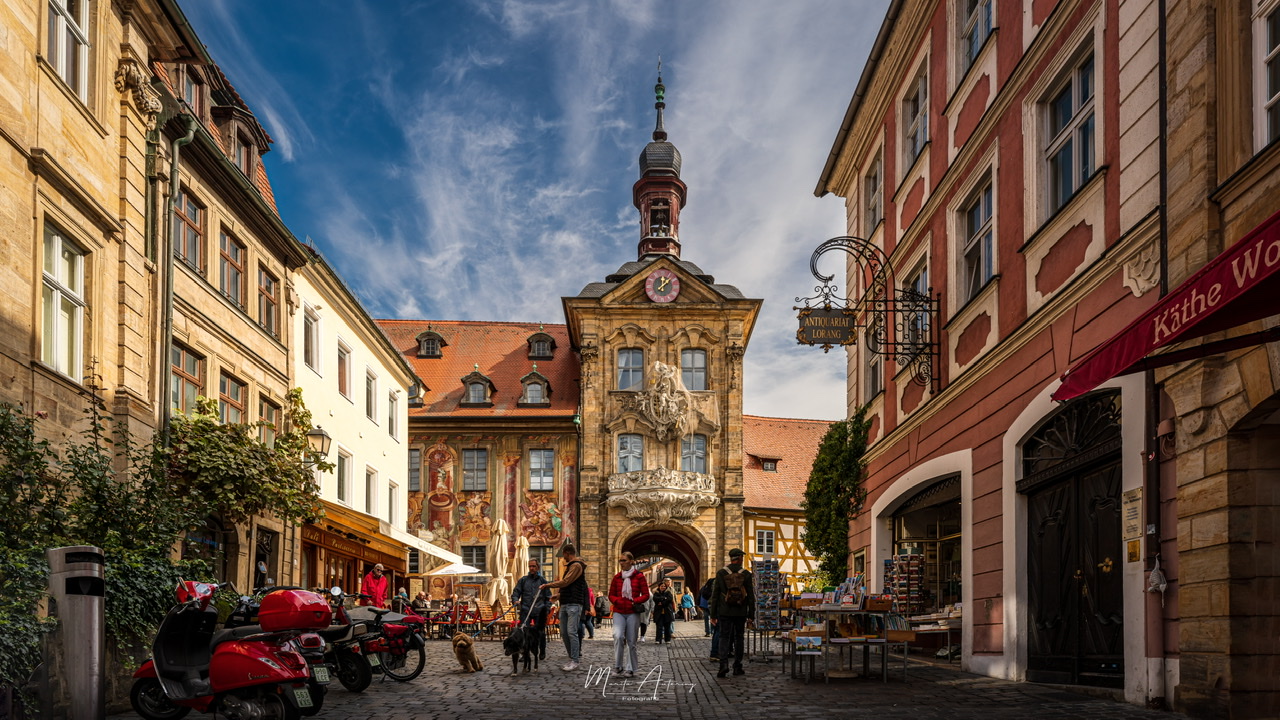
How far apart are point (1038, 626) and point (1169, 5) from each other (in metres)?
6.00

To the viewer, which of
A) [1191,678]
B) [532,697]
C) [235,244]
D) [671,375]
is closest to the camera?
[1191,678]

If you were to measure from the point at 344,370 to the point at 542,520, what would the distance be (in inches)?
632

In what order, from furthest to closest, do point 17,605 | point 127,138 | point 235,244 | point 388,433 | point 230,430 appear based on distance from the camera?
point 388,433 < point 235,244 < point 230,430 < point 127,138 < point 17,605

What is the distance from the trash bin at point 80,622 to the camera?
8430 millimetres

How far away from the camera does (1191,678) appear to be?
28.3ft

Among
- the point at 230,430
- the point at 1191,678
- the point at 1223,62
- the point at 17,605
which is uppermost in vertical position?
the point at 1223,62

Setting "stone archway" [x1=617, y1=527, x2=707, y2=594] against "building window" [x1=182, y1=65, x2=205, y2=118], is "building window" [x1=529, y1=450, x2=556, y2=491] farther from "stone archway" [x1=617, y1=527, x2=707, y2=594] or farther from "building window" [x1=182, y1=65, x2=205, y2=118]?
"building window" [x1=182, y1=65, x2=205, y2=118]

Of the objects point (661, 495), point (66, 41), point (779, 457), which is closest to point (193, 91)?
point (66, 41)

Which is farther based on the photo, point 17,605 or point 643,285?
point 643,285

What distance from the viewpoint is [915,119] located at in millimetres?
18750

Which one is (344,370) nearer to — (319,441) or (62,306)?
(319,441)

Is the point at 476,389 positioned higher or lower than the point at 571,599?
higher

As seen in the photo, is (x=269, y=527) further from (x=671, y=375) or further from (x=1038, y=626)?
(x=671, y=375)

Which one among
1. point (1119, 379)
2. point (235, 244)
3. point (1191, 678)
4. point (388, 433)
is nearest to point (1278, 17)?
point (1119, 379)
